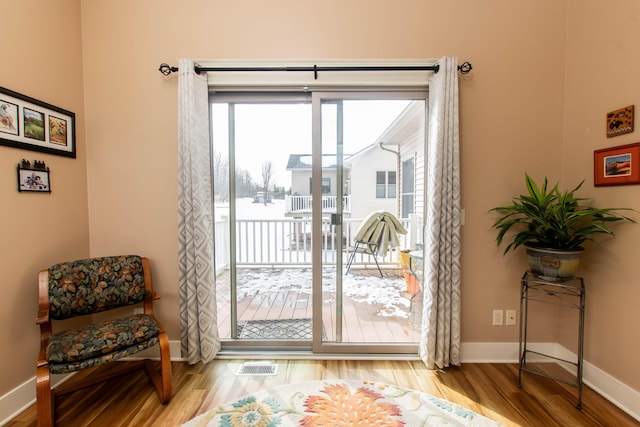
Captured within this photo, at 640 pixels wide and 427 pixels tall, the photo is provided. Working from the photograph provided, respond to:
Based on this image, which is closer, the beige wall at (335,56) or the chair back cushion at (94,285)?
the chair back cushion at (94,285)

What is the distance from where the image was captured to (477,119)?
2238mm

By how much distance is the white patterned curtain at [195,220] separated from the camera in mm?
2139

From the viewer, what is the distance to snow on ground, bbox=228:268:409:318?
2.49m

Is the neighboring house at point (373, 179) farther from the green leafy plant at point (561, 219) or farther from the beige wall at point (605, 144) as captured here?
the beige wall at point (605, 144)

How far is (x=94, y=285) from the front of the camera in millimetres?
1972

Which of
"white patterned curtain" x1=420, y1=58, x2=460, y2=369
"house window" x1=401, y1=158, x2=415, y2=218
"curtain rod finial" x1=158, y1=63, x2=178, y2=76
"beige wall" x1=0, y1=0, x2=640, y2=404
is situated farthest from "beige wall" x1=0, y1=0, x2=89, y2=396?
"white patterned curtain" x1=420, y1=58, x2=460, y2=369

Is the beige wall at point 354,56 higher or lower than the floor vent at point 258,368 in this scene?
higher

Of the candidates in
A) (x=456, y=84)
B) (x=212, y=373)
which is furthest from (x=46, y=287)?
(x=456, y=84)

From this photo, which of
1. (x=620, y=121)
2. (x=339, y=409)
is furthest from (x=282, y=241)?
(x=620, y=121)

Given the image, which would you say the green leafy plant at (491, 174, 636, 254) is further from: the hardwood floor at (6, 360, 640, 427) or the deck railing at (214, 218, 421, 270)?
the hardwood floor at (6, 360, 640, 427)

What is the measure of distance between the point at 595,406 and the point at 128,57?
4176mm

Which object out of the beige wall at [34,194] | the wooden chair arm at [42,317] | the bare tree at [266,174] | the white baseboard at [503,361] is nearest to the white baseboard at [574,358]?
the white baseboard at [503,361]

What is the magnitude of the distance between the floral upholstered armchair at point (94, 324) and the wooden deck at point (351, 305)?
2.19ft

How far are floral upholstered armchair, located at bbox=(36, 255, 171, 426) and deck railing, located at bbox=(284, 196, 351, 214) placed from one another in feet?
4.06
